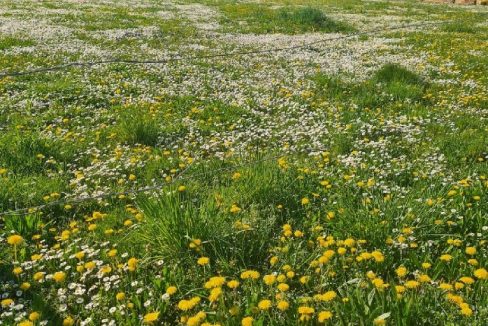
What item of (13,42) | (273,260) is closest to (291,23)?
(13,42)

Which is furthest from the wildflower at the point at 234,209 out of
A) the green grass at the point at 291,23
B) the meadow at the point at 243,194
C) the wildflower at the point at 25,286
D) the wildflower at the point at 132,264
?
the green grass at the point at 291,23

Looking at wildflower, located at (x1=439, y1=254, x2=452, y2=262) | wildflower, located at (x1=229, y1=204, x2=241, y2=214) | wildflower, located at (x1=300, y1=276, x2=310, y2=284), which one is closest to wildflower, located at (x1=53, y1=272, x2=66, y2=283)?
wildflower, located at (x1=229, y1=204, x2=241, y2=214)

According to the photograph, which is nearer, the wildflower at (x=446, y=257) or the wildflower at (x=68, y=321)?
the wildflower at (x=68, y=321)

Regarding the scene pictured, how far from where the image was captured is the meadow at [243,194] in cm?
405

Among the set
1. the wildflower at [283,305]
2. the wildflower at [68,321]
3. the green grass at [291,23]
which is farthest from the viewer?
the green grass at [291,23]

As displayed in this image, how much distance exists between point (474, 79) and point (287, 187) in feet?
31.8

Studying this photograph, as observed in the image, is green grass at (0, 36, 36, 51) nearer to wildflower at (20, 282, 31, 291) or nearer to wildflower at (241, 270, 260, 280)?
wildflower at (20, 282, 31, 291)

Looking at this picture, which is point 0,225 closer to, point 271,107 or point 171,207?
point 171,207

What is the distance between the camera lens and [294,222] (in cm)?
546

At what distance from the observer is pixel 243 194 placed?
19.5ft

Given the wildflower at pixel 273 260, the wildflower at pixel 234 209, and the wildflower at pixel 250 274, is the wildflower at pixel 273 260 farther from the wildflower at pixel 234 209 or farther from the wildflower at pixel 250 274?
the wildflower at pixel 234 209

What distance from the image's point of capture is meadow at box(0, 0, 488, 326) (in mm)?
4055

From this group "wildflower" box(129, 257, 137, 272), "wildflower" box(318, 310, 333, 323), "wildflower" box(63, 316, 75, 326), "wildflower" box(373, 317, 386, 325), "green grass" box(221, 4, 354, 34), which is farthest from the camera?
"green grass" box(221, 4, 354, 34)

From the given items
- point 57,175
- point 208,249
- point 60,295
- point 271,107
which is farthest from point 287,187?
point 271,107
